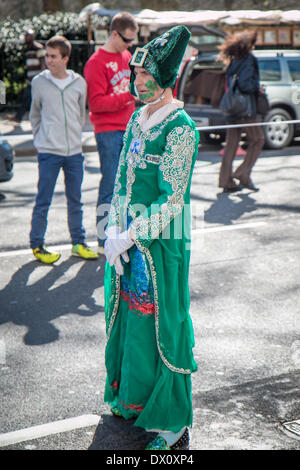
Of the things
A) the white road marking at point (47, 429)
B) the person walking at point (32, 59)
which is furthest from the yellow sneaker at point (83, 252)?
the person walking at point (32, 59)

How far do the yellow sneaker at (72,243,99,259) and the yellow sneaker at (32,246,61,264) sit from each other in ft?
0.65

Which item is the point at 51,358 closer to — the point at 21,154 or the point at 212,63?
the point at 21,154

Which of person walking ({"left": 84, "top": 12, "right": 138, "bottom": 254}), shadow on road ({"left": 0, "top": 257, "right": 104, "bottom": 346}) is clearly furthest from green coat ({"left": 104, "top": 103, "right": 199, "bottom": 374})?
person walking ({"left": 84, "top": 12, "right": 138, "bottom": 254})

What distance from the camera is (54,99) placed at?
6305 millimetres

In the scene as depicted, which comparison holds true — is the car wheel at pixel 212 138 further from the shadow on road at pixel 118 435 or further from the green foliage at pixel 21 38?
the shadow on road at pixel 118 435

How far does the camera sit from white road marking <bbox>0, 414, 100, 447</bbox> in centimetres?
345

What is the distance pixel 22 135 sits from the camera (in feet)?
38.8

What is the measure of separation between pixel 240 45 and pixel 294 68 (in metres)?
4.91

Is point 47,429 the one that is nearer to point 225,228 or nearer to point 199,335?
point 199,335

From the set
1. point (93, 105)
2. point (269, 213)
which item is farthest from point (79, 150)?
point (269, 213)

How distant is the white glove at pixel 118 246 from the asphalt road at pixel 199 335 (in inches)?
36.2

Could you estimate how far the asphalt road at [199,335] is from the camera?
357 centimetres

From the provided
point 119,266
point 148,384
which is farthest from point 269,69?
point 148,384

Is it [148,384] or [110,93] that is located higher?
[110,93]
